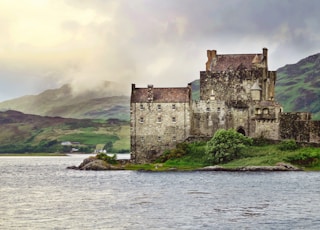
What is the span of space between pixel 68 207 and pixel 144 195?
482 inches

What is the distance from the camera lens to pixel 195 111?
4368 inches

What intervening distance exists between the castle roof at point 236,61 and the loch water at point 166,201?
79.9 feet

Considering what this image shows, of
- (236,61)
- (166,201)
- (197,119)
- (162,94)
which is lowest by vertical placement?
(166,201)

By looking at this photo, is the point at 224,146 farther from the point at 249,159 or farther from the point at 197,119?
the point at 197,119

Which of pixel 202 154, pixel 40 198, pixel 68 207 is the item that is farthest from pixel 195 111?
pixel 68 207

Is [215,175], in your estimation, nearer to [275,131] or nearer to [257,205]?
[275,131]

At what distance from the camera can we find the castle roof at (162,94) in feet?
361

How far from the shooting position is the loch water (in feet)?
180

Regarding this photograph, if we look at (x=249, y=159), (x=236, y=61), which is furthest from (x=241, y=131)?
(x=236, y=61)

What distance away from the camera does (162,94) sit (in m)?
111

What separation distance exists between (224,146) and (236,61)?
20751 mm

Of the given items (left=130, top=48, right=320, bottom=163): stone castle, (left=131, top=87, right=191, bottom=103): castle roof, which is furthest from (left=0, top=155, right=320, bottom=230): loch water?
(left=131, top=87, right=191, bottom=103): castle roof

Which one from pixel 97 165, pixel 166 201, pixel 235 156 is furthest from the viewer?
pixel 97 165

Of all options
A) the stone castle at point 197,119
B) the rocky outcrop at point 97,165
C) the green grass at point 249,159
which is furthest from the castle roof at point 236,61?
the rocky outcrop at point 97,165
